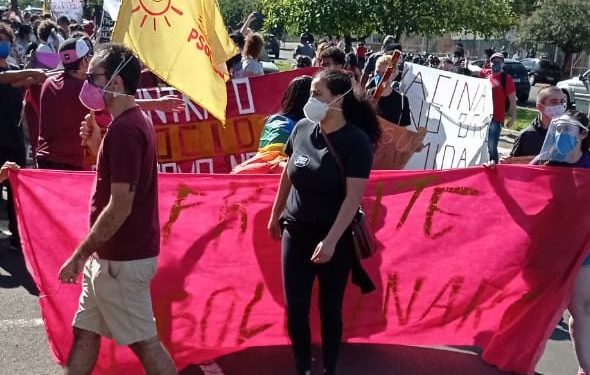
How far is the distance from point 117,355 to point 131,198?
122 centimetres

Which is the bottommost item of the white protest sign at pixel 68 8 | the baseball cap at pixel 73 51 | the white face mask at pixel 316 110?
the white protest sign at pixel 68 8

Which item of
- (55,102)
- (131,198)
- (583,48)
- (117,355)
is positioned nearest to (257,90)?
(55,102)

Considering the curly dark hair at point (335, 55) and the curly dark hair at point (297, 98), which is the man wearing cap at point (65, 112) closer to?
the curly dark hair at point (297, 98)

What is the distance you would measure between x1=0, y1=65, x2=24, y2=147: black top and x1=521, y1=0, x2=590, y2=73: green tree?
35.2 metres

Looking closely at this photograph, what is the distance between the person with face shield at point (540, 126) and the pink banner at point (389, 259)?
503 millimetres

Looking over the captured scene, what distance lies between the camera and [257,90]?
24.0 feet

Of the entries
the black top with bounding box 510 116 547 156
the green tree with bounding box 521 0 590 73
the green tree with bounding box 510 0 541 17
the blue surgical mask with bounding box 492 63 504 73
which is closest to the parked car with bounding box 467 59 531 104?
the blue surgical mask with bounding box 492 63 504 73

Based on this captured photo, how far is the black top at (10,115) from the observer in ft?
21.8

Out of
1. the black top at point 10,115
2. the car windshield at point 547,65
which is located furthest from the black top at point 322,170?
the car windshield at point 547,65

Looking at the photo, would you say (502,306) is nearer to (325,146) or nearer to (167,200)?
(325,146)

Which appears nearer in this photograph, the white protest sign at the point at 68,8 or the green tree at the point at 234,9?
the white protest sign at the point at 68,8

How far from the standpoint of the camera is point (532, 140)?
17.7 feet

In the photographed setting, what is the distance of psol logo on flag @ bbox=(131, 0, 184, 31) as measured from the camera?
4621 mm

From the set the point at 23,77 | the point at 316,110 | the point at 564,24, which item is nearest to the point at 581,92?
the point at 23,77
